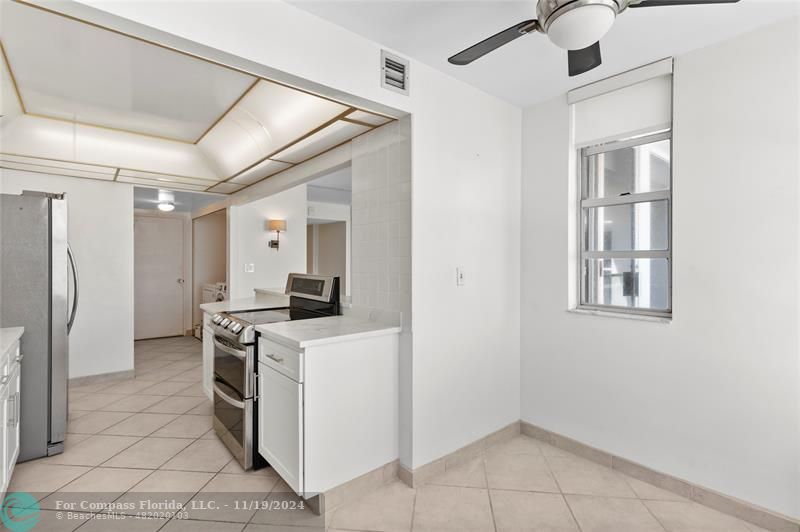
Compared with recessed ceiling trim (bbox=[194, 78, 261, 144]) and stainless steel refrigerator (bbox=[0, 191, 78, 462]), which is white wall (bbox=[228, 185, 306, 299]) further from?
stainless steel refrigerator (bbox=[0, 191, 78, 462])

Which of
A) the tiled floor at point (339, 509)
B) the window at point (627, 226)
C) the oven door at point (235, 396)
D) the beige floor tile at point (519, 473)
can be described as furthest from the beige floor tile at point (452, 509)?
the window at point (627, 226)

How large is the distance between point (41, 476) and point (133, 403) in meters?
1.25

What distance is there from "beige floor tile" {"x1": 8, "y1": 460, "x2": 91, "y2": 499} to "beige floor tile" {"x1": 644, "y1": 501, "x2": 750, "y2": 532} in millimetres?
3317

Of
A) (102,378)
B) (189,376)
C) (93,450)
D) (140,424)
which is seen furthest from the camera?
(189,376)

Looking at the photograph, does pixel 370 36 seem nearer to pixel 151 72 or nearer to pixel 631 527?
pixel 151 72

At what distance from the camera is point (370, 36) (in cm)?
206

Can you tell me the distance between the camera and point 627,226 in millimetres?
2578

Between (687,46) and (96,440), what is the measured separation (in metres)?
4.55

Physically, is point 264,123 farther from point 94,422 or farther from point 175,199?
point 175,199

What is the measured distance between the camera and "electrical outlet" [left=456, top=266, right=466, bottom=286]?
8.41 ft

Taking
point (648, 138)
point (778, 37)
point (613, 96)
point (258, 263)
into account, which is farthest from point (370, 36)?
point (258, 263)

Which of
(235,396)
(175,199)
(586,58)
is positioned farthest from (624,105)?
(175,199)

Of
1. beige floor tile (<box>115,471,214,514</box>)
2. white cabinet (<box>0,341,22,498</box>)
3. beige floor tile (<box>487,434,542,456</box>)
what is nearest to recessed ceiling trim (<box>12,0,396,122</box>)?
white cabinet (<box>0,341,22,498</box>)

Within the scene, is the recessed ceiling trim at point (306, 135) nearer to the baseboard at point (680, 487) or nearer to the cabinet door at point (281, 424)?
the cabinet door at point (281, 424)
